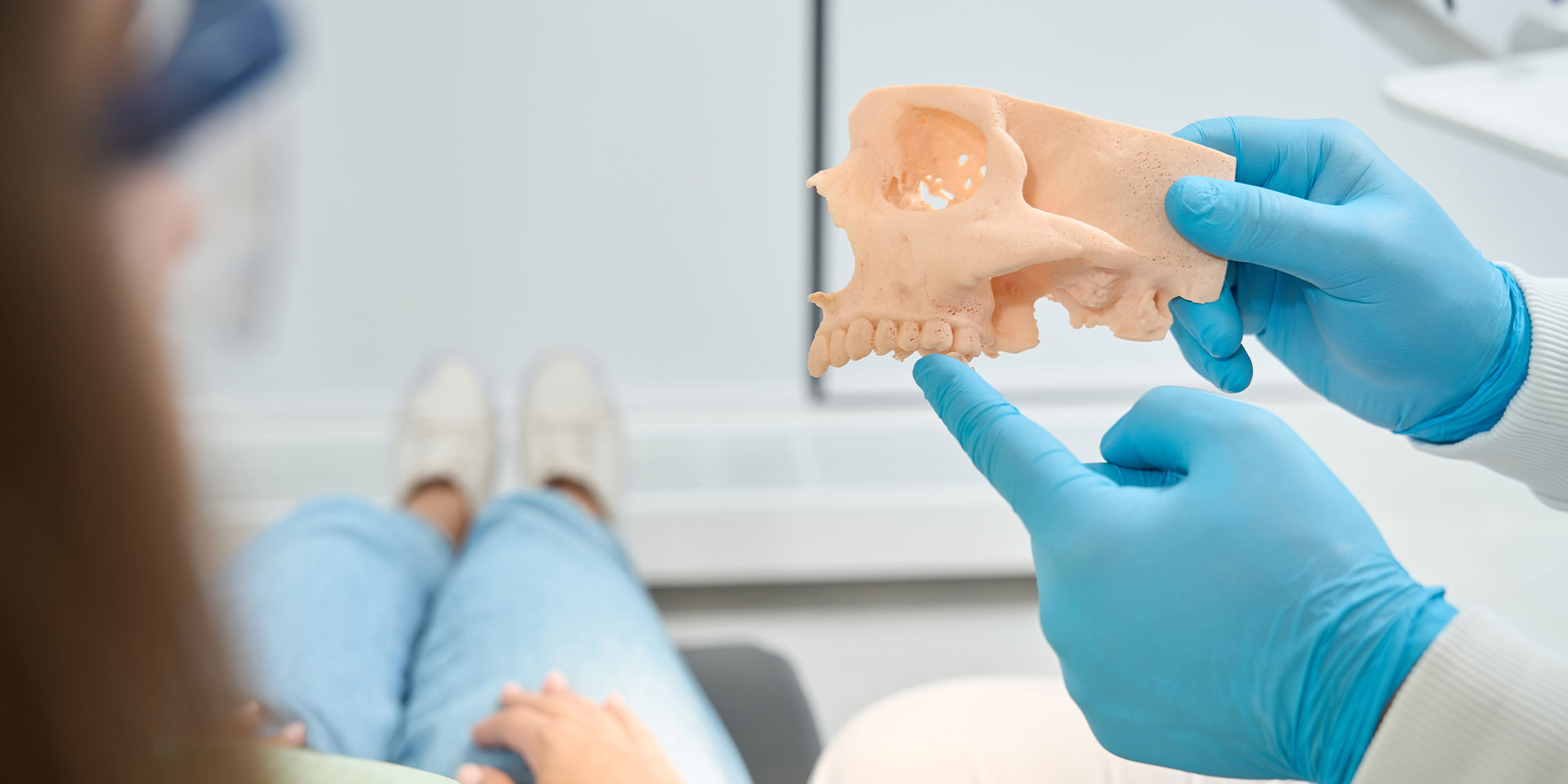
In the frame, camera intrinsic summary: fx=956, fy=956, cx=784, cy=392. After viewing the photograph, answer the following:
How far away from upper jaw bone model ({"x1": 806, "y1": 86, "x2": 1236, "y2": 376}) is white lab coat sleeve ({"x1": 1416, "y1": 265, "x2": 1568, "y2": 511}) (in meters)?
0.23

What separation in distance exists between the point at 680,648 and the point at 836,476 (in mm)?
484

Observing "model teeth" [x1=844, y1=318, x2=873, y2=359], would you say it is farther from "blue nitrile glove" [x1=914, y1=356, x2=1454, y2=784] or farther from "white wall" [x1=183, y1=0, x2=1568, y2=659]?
"white wall" [x1=183, y1=0, x2=1568, y2=659]

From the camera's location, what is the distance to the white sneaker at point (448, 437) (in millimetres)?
1658

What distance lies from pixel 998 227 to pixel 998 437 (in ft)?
0.49

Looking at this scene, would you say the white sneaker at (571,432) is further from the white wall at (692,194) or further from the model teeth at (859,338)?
the model teeth at (859,338)

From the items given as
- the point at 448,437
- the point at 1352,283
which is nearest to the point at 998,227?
the point at 1352,283

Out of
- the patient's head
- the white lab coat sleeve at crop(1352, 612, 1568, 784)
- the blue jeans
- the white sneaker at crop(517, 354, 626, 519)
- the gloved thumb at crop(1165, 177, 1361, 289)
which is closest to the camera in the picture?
the patient's head

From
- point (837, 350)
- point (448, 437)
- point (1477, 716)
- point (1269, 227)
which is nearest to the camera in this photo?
point (1477, 716)

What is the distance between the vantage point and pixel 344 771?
0.59 m

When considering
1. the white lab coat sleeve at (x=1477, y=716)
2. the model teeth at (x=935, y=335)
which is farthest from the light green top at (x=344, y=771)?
the white lab coat sleeve at (x=1477, y=716)

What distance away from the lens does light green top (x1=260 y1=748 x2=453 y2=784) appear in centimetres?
59

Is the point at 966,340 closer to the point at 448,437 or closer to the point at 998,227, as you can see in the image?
the point at 998,227

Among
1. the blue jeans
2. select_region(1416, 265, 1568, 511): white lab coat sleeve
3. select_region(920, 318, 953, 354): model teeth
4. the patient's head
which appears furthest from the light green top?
select_region(1416, 265, 1568, 511): white lab coat sleeve

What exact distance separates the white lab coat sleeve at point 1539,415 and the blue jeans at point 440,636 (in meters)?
0.69
